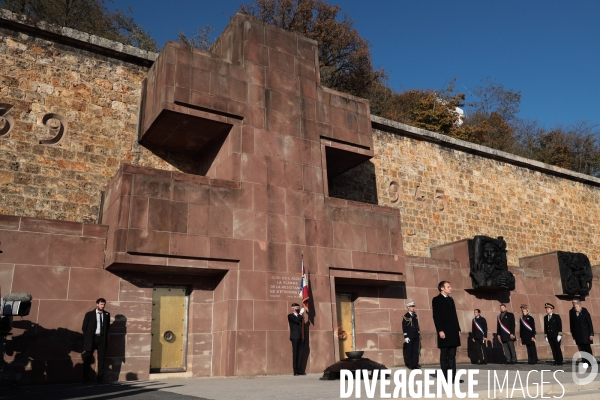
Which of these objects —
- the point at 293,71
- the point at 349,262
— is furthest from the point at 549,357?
the point at 293,71

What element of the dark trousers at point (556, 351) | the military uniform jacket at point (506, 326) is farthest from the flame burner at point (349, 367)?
the military uniform jacket at point (506, 326)

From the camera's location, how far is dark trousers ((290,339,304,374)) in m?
11.0

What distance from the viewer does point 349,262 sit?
12.9 meters

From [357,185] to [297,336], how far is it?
23.0 feet

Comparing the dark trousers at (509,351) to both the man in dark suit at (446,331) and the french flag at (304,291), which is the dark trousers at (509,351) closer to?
the french flag at (304,291)

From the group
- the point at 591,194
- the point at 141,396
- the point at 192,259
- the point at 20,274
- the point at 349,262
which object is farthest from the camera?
the point at 591,194

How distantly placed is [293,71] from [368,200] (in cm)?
523

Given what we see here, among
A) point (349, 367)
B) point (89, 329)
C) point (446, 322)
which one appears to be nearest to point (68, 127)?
point (89, 329)

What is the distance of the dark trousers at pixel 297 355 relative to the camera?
36.1ft

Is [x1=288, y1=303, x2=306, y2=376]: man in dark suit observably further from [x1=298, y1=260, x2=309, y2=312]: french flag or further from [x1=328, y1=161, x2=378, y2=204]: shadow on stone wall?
[x1=328, y1=161, x2=378, y2=204]: shadow on stone wall

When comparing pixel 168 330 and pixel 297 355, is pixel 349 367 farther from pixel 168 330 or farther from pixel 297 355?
pixel 168 330

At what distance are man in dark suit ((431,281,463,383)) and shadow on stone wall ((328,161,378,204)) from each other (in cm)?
821

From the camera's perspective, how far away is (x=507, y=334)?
14953 mm

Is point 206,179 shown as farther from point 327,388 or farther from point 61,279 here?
point 327,388
